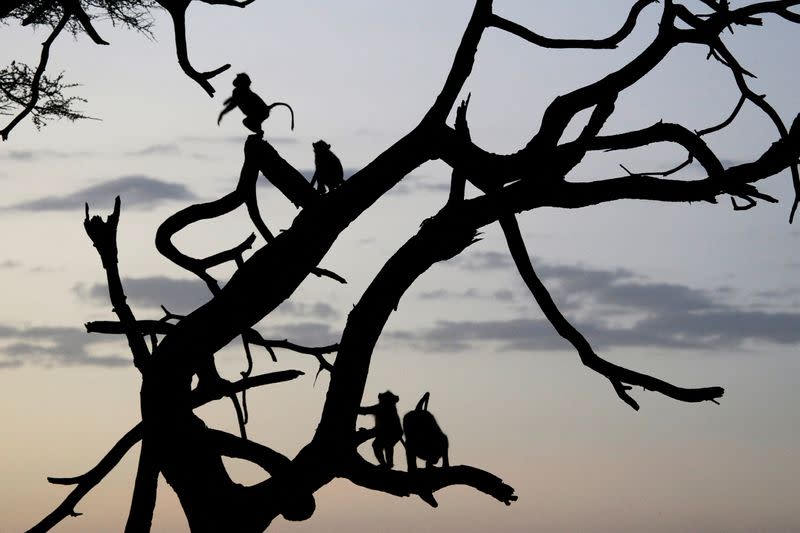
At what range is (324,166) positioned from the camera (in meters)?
8.98

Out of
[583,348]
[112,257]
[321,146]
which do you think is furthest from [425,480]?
[112,257]

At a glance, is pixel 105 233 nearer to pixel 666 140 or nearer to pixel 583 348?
pixel 583 348

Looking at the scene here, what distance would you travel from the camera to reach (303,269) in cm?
809

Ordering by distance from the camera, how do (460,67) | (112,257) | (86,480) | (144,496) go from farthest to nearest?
(112,257), (86,480), (144,496), (460,67)

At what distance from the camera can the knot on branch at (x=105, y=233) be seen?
9.43m

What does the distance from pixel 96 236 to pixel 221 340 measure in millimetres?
1793

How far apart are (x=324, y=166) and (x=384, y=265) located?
1532mm

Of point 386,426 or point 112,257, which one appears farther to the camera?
point 112,257

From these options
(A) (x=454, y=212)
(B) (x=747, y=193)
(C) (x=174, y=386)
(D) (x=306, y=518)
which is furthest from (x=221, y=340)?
(B) (x=747, y=193)

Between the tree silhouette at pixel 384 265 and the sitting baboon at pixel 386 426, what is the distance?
0.22 meters

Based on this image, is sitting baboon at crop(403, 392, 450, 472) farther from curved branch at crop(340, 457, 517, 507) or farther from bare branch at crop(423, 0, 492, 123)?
bare branch at crop(423, 0, 492, 123)

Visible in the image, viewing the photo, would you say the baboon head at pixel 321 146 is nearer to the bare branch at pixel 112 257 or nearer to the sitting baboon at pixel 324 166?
the sitting baboon at pixel 324 166

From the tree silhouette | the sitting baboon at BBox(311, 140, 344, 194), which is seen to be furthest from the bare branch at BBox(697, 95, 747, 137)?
the sitting baboon at BBox(311, 140, 344, 194)

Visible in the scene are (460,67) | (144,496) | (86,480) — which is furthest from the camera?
(86,480)
